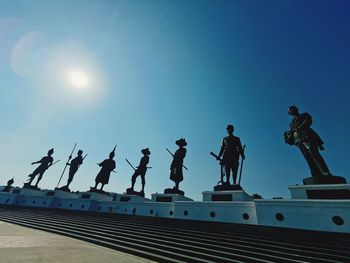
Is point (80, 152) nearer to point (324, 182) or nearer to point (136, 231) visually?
point (136, 231)

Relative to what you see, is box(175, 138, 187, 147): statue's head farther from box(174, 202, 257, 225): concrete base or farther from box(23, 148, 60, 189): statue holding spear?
box(23, 148, 60, 189): statue holding spear

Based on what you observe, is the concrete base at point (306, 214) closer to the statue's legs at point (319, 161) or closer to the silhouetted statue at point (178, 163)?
the statue's legs at point (319, 161)

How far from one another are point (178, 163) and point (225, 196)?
4.32m

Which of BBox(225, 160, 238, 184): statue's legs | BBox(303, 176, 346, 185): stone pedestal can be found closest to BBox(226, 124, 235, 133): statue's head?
BBox(225, 160, 238, 184): statue's legs

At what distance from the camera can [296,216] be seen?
21.6 ft

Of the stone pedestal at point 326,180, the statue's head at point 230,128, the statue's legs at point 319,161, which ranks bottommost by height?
the stone pedestal at point 326,180

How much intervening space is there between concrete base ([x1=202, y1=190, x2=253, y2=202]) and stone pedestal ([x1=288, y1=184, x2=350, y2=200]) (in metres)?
2.15

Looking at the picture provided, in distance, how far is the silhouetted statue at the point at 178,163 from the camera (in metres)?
12.5

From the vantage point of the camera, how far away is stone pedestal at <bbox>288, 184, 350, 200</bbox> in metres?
6.43

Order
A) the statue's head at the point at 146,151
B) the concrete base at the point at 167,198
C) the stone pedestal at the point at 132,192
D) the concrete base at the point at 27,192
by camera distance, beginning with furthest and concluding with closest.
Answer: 1. the concrete base at the point at 27,192
2. the statue's head at the point at 146,151
3. the stone pedestal at the point at 132,192
4. the concrete base at the point at 167,198

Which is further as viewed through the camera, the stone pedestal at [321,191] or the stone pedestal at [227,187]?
the stone pedestal at [227,187]

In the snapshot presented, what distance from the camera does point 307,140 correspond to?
816cm

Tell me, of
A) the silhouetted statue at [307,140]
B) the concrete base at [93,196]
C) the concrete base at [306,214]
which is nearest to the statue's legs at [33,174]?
the concrete base at [93,196]

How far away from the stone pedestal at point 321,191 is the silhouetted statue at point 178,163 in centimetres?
669
